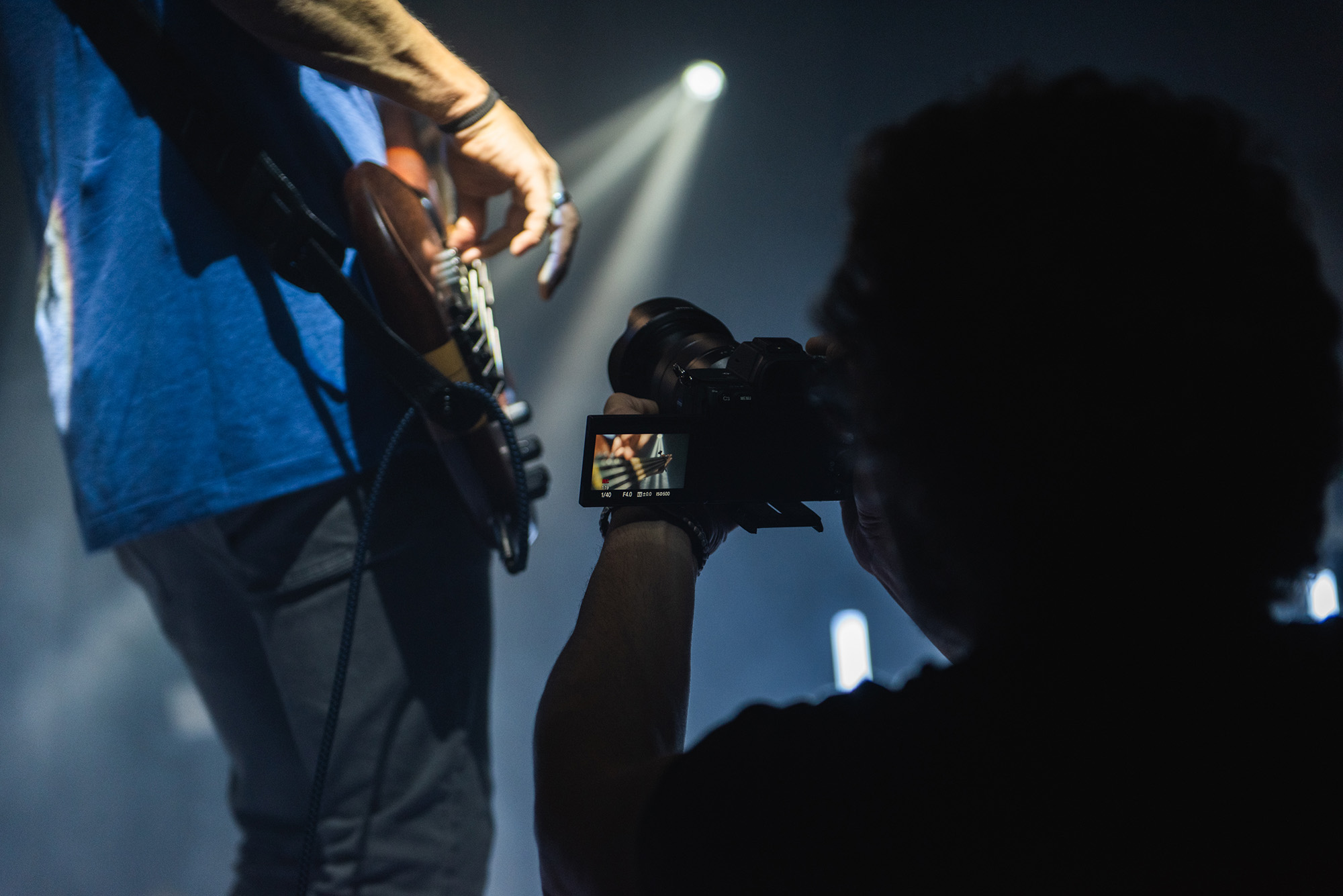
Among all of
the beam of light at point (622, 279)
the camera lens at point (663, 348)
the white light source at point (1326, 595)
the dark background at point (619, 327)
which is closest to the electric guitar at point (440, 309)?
the camera lens at point (663, 348)

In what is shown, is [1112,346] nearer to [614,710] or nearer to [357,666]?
[614,710]

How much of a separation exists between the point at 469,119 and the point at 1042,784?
64cm

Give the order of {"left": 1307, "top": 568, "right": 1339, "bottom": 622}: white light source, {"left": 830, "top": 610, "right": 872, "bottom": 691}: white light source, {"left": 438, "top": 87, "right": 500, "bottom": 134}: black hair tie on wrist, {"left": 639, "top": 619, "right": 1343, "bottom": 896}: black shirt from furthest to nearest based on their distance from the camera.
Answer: {"left": 830, "top": 610, "right": 872, "bottom": 691}: white light source < {"left": 1307, "top": 568, "right": 1339, "bottom": 622}: white light source < {"left": 438, "top": 87, "right": 500, "bottom": 134}: black hair tie on wrist < {"left": 639, "top": 619, "right": 1343, "bottom": 896}: black shirt

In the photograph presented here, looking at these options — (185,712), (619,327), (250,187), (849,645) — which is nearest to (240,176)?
(250,187)

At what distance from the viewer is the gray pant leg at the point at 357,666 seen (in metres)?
0.62

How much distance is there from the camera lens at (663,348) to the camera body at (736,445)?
0.01 metres

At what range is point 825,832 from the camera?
284 millimetres

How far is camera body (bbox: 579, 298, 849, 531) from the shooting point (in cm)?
45

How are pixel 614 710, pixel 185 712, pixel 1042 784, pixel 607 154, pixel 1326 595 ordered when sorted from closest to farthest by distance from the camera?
1. pixel 1042 784
2. pixel 614 710
3. pixel 185 712
4. pixel 1326 595
5. pixel 607 154

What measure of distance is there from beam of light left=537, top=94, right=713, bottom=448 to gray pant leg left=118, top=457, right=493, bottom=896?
1761 millimetres

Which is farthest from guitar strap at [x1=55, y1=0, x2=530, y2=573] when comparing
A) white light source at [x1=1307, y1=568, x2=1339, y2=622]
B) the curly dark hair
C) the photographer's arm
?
white light source at [x1=1307, y1=568, x2=1339, y2=622]

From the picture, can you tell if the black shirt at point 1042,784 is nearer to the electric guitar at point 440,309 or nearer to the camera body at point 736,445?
the camera body at point 736,445

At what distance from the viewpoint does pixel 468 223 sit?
2.36 ft

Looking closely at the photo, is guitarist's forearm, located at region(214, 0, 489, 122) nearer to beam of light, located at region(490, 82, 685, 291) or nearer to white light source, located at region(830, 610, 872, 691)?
beam of light, located at region(490, 82, 685, 291)
